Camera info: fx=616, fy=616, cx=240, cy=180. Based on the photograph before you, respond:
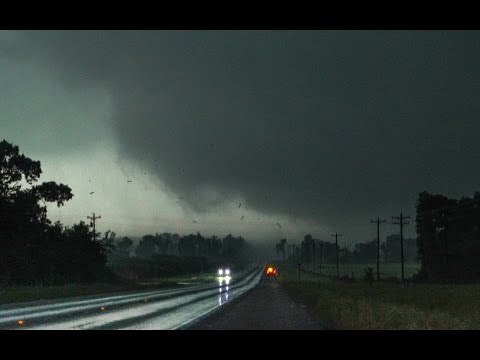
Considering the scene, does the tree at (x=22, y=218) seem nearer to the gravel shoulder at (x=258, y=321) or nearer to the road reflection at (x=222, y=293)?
the road reflection at (x=222, y=293)

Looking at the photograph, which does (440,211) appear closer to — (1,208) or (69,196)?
(69,196)

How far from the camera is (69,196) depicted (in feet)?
209

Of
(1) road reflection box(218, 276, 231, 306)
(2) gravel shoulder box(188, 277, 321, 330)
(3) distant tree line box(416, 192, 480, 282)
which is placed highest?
(3) distant tree line box(416, 192, 480, 282)

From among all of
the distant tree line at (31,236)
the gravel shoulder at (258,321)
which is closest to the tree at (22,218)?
the distant tree line at (31,236)

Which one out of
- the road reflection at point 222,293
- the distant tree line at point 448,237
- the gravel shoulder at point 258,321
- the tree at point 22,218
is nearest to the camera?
the gravel shoulder at point 258,321

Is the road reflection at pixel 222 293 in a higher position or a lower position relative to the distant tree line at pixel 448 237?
lower

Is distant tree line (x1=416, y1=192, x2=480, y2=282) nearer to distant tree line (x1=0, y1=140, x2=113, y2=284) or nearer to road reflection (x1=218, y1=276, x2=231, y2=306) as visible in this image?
road reflection (x1=218, y1=276, x2=231, y2=306)

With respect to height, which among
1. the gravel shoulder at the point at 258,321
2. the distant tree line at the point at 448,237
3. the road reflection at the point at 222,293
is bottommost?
the road reflection at the point at 222,293

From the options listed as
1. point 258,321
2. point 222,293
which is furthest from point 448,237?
point 258,321

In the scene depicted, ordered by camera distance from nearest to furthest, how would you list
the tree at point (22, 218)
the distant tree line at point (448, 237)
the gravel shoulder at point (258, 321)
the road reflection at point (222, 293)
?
the gravel shoulder at point (258, 321)
the road reflection at point (222, 293)
the tree at point (22, 218)
the distant tree line at point (448, 237)

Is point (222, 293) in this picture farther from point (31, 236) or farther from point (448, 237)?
point (448, 237)

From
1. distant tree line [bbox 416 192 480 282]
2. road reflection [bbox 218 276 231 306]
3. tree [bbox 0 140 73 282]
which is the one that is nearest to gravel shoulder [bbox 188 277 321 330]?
road reflection [bbox 218 276 231 306]
